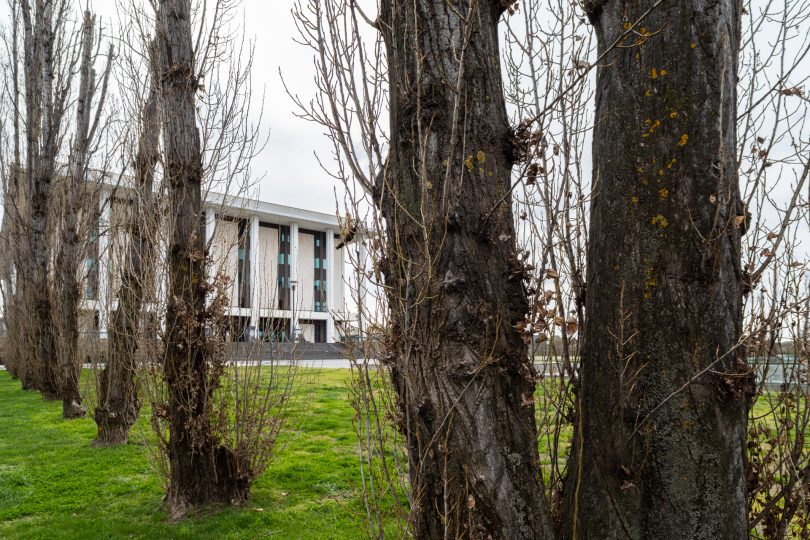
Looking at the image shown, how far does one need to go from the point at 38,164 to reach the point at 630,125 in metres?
15.3

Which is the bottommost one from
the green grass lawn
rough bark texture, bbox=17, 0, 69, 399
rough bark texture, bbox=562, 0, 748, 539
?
the green grass lawn

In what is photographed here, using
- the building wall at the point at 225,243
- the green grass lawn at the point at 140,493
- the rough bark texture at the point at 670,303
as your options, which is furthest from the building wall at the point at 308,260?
the rough bark texture at the point at 670,303

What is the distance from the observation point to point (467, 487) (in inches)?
96.3

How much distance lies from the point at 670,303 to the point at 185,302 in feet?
15.6

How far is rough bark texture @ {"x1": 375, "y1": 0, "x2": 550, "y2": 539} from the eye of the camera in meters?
2.47

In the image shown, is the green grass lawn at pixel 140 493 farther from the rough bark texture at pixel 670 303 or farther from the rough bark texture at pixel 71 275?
the rough bark texture at pixel 670 303

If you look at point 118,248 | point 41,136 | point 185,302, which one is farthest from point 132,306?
point 41,136

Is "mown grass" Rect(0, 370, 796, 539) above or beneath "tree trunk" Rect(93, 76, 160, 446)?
beneath

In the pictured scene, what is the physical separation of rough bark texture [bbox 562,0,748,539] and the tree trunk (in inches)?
193

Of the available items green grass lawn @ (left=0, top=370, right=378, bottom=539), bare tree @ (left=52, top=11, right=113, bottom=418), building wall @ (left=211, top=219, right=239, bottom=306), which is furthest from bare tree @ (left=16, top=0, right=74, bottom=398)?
building wall @ (left=211, top=219, right=239, bottom=306)

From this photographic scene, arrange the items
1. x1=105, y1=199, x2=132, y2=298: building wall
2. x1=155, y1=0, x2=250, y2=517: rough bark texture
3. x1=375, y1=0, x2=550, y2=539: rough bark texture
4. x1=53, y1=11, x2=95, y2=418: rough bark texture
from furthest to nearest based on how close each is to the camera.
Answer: x1=53, y1=11, x2=95, y2=418: rough bark texture, x1=105, y1=199, x2=132, y2=298: building wall, x1=155, y1=0, x2=250, y2=517: rough bark texture, x1=375, y1=0, x2=550, y2=539: rough bark texture

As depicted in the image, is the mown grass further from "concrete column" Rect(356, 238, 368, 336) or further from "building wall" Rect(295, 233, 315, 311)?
"building wall" Rect(295, 233, 315, 311)

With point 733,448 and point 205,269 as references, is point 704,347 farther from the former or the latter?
point 205,269

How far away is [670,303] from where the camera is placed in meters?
2.56
